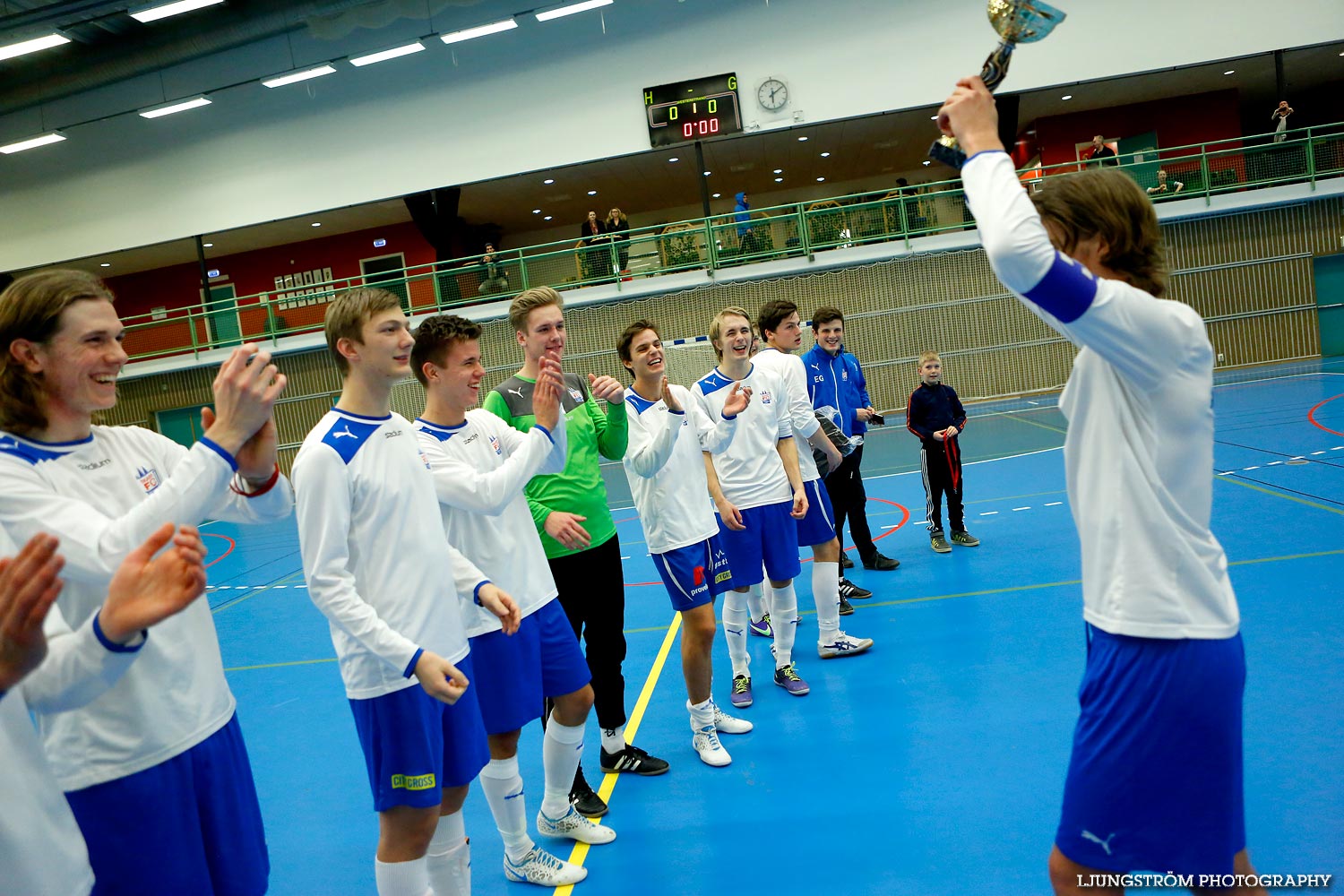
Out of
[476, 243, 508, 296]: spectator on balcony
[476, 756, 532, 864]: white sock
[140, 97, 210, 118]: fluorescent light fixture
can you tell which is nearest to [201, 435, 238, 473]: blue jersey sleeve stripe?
[476, 756, 532, 864]: white sock

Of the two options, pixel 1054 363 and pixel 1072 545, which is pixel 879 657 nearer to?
pixel 1072 545

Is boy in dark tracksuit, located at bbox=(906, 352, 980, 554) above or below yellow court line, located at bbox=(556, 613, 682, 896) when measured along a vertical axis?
above

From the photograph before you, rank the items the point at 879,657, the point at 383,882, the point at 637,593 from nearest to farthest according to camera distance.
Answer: the point at 383,882
the point at 879,657
the point at 637,593

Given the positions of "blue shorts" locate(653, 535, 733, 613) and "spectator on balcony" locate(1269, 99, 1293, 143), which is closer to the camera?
"blue shorts" locate(653, 535, 733, 613)

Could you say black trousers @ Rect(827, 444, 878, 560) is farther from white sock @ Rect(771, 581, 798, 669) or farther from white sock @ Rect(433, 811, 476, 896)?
white sock @ Rect(433, 811, 476, 896)

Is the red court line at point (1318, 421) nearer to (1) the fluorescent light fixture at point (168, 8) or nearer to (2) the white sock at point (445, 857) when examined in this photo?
(2) the white sock at point (445, 857)

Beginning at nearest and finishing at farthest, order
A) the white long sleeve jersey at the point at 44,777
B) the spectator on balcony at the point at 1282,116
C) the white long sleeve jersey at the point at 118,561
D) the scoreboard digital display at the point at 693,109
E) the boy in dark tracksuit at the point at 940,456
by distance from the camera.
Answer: the white long sleeve jersey at the point at 44,777 → the white long sleeve jersey at the point at 118,561 → the boy in dark tracksuit at the point at 940,456 → the spectator on balcony at the point at 1282,116 → the scoreboard digital display at the point at 693,109

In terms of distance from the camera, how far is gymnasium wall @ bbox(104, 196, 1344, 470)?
19.2 metres

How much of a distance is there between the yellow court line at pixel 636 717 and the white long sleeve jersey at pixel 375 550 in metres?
1.32

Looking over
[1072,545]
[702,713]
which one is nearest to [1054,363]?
[1072,545]

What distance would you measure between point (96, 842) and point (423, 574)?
99 cm

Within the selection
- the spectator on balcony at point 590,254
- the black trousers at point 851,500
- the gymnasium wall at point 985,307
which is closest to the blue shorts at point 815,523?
the black trousers at point 851,500

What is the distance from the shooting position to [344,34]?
19.3 metres

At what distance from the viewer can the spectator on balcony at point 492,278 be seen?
19.5 meters
